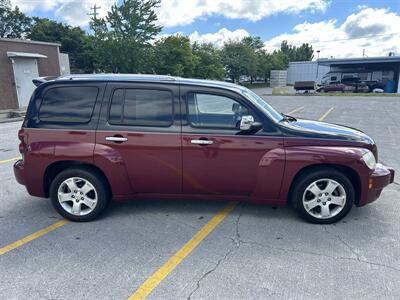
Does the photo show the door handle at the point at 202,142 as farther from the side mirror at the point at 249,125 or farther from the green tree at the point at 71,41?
the green tree at the point at 71,41

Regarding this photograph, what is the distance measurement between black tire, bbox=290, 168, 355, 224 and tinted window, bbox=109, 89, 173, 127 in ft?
5.94

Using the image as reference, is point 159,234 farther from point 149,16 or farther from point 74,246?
point 149,16

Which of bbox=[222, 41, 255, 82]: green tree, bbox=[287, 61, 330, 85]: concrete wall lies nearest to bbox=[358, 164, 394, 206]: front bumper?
bbox=[222, 41, 255, 82]: green tree

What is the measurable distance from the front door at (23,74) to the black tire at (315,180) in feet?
57.8

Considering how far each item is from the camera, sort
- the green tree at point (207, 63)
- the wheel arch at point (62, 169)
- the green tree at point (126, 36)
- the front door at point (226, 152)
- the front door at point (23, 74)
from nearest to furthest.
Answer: the front door at point (226, 152)
the wheel arch at point (62, 169)
the front door at point (23, 74)
the green tree at point (126, 36)
the green tree at point (207, 63)

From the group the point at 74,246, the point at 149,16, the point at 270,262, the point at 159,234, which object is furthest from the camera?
the point at 149,16

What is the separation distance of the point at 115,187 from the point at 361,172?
9.84 feet

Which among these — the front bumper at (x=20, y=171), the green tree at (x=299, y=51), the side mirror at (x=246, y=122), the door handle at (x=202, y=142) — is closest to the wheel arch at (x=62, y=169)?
the front bumper at (x=20, y=171)

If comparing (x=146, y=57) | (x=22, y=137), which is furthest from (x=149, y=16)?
(x=22, y=137)

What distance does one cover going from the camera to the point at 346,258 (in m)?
2.89

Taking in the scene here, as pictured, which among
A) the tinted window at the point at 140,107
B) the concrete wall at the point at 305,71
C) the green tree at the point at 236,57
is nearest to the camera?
the tinted window at the point at 140,107

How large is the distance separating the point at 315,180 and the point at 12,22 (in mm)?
59173

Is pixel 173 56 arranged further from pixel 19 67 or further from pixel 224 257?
pixel 224 257

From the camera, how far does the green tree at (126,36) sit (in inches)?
1266
